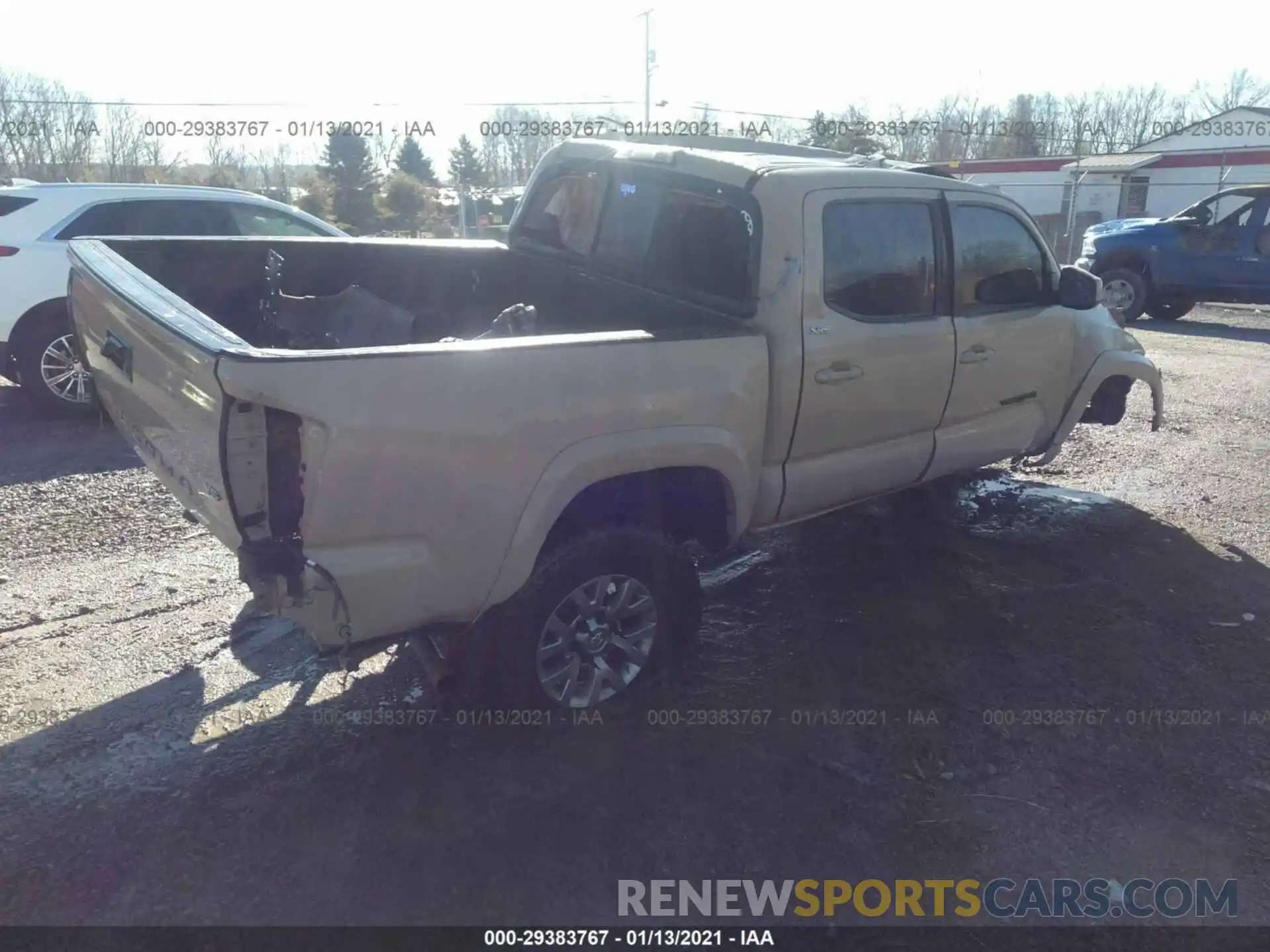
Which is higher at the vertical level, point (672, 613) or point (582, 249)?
point (582, 249)

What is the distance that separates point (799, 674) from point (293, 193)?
35000 mm

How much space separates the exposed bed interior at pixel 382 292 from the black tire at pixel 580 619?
3.10ft

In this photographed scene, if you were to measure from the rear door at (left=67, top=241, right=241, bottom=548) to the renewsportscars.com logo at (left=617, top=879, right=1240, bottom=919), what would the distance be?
1674 mm

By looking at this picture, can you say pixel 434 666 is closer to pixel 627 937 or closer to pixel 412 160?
pixel 627 937

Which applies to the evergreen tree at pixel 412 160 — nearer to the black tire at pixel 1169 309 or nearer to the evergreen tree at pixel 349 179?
the evergreen tree at pixel 349 179

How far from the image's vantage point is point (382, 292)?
15.8 feet

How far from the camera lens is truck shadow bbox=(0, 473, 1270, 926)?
9.13ft

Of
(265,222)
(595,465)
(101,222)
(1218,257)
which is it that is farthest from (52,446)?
(1218,257)

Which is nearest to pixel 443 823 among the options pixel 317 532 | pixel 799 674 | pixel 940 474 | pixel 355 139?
pixel 317 532

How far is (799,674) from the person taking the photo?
4.02 meters

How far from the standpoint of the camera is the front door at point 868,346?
393 cm

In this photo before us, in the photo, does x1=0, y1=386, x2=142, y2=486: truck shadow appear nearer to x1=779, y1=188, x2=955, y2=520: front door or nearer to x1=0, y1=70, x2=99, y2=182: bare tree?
x1=779, y1=188, x2=955, y2=520: front door

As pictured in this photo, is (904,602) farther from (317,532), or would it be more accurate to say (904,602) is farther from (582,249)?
(317,532)

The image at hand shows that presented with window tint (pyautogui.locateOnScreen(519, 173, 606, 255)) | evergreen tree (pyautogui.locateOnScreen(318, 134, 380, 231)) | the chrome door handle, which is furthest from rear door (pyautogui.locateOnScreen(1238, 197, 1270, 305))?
evergreen tree (pyautogui.locateOnScreen(318, 134, 380, 231))
